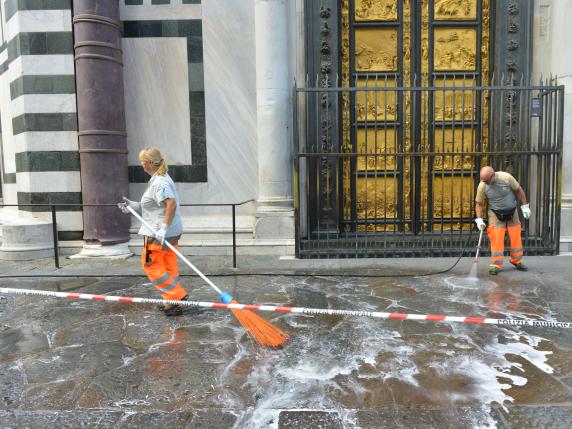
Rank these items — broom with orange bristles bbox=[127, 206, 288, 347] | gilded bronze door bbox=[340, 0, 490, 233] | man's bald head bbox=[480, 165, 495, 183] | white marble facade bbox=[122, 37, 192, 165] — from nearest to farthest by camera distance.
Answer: broom with orange bristles bbox=[127, 206, 288, 347] < man's bald head bbox=[480, 165, 495, 183] < white marble facade bbox=[122, 37, 192, 165] < gilded bronze door bbox=[340, 0, 490, 233]

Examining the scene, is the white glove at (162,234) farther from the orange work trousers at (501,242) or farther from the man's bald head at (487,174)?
the orange work trousers at (501,242)

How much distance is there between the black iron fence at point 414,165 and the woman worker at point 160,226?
3102 mm

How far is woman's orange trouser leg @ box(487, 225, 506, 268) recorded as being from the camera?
6.75 metres

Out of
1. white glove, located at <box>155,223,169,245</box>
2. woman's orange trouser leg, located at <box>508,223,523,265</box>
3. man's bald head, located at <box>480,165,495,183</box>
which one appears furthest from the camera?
woman's orange trouser leg, located at <box>508,223,523,265</box>

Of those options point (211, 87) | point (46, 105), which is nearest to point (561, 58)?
point (211, 87)

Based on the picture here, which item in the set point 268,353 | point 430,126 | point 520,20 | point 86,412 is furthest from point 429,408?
point 520,20

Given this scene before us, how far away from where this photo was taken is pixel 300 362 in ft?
12.5

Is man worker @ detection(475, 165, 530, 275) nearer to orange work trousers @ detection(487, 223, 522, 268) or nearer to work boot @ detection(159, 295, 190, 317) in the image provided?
orange work trousers @ detection(487, 223, 522, 268)

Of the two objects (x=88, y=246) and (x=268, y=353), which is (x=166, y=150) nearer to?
(x=88, y=246)

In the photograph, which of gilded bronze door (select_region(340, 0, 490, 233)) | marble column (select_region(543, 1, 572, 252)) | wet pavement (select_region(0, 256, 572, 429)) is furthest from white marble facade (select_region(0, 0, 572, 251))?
wet pavement (select_region(0, 256, 572, 429))

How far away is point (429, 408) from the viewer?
10.1 ft

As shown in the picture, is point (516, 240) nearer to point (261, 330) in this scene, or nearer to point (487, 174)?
point (487, 174)

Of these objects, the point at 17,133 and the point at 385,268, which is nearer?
the point at 385,268

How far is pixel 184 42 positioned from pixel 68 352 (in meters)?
6.16
